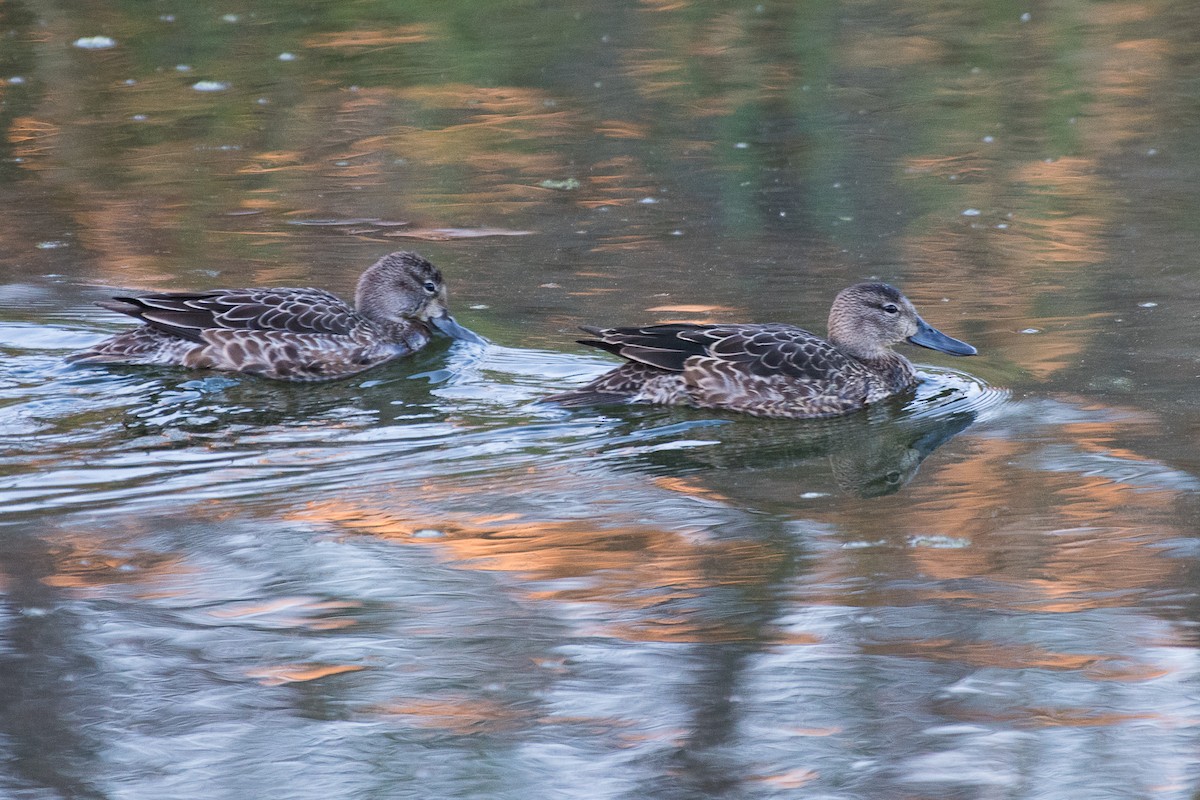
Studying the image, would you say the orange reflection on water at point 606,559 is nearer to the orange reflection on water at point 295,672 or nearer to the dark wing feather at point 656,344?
the orange reflection on water at point 295,672

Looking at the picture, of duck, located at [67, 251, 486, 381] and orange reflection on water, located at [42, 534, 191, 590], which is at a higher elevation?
duck, located at [67, 251, 486, 381]

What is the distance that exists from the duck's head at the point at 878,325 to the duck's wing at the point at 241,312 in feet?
8.76

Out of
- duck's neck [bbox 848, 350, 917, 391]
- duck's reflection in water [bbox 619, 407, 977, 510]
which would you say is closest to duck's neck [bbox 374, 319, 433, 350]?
duck's reflection in water [bbox 619, 407, 977, 510]

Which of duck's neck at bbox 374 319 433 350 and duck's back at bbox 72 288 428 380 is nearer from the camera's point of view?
duck's back at bbox 72 288 428 380

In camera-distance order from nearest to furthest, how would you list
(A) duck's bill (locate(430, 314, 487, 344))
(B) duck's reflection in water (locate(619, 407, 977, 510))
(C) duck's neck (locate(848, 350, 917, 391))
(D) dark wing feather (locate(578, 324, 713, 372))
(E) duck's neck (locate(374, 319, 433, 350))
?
1. (B) duck's reflection in water (locate(619, 407, 977, 510))
2. (D) dark wing feather (locate(578, 324, 713, 372))
3. (C) duck's neck (locate(848, 350, 917, 391))
4. (A) duck's bill (locate(430, 314, 487, 344))
5. (E) duck's neck (locate(374, 319, 433, 350))

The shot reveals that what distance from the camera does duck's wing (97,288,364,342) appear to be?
831 cm

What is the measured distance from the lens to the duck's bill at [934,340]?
8.23 meters

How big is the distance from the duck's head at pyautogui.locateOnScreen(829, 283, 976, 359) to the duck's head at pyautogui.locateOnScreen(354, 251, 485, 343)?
212cm

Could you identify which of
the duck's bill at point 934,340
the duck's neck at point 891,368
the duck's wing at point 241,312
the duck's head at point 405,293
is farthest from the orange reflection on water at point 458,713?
the duck's head at point 405,293

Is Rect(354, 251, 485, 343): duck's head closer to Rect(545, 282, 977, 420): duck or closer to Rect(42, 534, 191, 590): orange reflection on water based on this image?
Rect(545, 282, 977, 420): duck

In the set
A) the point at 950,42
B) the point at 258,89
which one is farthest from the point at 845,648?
the point at 950,42

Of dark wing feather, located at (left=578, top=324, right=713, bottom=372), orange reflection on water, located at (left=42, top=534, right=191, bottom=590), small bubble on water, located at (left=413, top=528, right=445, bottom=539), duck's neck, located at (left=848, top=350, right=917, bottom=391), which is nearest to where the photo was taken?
orange reflection on water, located at (left=42, top=534, right=191, bottom=590)

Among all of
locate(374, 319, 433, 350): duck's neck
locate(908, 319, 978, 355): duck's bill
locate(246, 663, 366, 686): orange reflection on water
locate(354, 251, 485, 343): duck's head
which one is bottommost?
locate(246, 663, 366, 686): orange reflection on water

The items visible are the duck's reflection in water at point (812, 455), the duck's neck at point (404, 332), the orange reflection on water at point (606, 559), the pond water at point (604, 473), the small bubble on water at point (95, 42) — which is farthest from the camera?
the small bubble on water at point (95, 42)
